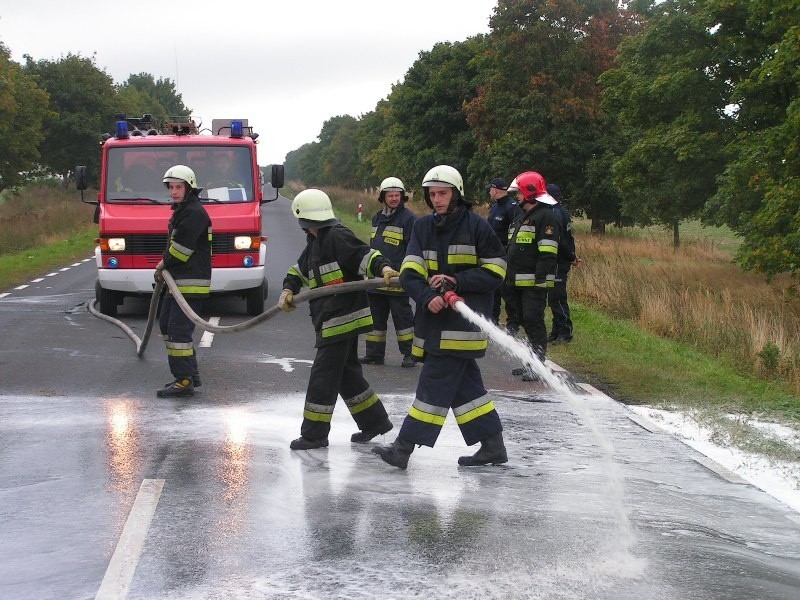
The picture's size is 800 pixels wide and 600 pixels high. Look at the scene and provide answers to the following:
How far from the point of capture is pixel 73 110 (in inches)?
2219

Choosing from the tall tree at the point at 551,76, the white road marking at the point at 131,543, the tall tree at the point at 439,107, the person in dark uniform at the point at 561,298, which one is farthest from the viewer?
the tall tree at the point at 439,107

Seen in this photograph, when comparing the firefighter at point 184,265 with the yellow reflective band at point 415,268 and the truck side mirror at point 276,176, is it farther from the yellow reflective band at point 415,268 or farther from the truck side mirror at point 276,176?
the truck side mirror at point 276,176

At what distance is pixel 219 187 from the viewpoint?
14672 mm

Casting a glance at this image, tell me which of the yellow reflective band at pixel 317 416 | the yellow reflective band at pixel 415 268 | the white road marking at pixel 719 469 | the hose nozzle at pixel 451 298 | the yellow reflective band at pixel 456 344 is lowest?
the white road marking at pixel 719 469

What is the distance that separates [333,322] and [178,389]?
8.06ft

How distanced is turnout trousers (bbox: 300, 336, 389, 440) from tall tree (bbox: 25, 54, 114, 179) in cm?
4994

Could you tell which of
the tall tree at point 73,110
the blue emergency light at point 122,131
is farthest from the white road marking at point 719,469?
the tall tree at point 73,110

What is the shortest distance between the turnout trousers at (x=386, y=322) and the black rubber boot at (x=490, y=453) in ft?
14.3

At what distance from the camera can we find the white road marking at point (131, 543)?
14.6 ft

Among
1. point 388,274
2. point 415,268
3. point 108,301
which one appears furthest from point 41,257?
point 415,268

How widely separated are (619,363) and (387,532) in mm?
6465

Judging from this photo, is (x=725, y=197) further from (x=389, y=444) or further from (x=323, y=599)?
(x=323, y=599)

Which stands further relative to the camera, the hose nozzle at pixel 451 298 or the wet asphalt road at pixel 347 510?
the hose nozzle at pixel 451 298

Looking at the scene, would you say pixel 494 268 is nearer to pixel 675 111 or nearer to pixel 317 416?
pixel 317 416
